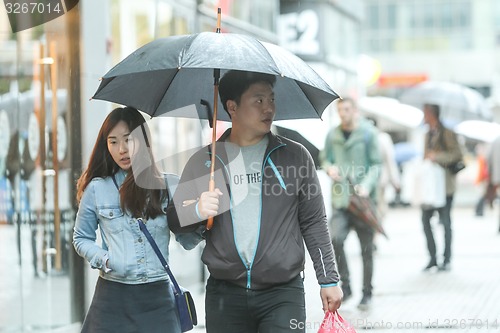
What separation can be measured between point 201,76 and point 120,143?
73cm

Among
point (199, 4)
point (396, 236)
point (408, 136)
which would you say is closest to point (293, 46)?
point (396, 236)

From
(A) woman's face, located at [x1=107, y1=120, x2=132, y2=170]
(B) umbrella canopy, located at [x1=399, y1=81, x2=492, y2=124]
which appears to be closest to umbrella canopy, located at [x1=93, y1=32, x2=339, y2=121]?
(A) woman's face, located at [x1=107, y1=120, x2=132, y2=170]

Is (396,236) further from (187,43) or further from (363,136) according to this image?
(187,43)

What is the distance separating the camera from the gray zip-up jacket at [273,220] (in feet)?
14.0

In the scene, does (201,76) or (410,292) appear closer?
(201,76)

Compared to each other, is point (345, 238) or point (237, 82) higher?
point (237, 82)

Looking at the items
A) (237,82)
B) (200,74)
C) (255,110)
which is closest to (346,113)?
(200,74)

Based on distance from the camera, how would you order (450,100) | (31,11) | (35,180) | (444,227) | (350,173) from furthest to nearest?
(450,100) < (444,227) < (350,173) < (35,180) < (31,11)

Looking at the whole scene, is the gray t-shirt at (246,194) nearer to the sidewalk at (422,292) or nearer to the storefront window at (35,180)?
the sidewalk at (422,292)

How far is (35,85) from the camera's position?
7.69 metres

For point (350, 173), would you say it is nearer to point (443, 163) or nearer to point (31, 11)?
point (443, 163)

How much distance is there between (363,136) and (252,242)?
5.06 meters

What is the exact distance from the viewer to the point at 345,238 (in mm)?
8961

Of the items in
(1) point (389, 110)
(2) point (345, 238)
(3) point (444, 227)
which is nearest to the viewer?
(2) point (345, 238)
